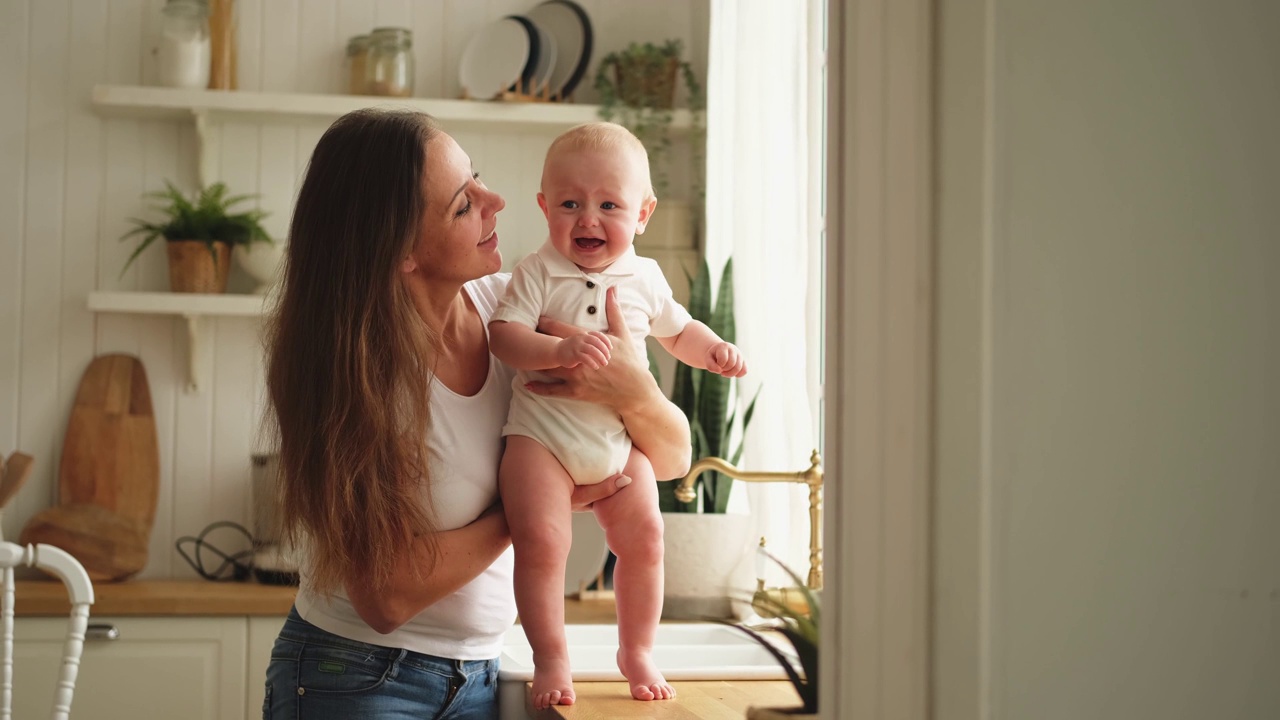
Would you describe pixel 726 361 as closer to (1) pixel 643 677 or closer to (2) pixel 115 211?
(1) pixel 643 677

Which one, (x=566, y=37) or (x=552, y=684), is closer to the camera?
(x=552, y=684)

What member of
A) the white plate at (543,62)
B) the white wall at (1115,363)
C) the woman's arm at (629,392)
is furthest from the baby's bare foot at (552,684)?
the white plate at (543,62)

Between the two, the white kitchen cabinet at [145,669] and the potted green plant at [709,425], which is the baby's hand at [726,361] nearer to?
the potted green plant at [709,425]

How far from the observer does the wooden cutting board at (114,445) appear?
304 centimetres

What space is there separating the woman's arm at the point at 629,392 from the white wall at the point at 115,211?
195cm

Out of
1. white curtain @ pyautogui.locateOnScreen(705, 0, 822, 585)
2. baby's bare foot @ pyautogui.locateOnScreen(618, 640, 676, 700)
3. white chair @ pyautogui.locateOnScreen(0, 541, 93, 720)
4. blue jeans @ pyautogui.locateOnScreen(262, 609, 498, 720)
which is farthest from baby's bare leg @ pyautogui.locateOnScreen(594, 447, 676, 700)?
white curtain @ pyautogui.locateOnScreen(705, 0, 822, 585)

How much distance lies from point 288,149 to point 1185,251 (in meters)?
3.06

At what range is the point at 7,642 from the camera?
Result: 6.09 ft

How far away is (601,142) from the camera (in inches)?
53.0

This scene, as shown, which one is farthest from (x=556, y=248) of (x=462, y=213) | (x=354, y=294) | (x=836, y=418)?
(x=836, y=418)

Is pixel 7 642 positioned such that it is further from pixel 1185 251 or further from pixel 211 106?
pixel 1185 251

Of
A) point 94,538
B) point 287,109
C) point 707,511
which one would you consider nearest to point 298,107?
point 287,109

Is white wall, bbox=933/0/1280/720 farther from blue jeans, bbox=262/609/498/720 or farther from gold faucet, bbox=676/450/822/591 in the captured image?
gold faucet, bbox=676/450/822/591

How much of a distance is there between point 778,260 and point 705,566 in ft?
2.52
